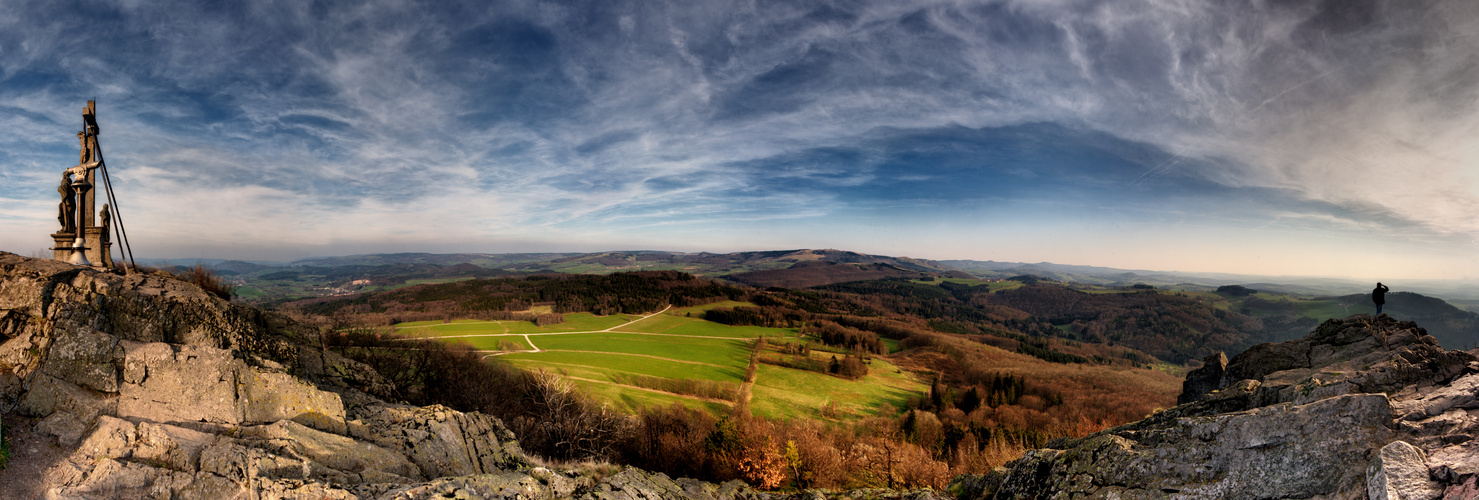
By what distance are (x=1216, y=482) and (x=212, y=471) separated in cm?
1542

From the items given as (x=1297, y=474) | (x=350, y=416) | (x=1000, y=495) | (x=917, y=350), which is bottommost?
(x=917, y=350)

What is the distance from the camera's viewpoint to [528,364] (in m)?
52.7

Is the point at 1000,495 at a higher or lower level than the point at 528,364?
higher

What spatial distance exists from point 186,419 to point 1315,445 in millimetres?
18304

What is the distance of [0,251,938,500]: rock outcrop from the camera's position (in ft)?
20.4

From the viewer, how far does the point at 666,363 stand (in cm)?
6300

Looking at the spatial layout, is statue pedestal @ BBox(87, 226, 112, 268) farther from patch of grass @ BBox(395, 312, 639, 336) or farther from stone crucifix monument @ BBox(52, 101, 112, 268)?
patch of grass @ BBox(395, 312, 639, 336)

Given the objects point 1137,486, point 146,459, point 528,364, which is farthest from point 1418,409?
point 528,364

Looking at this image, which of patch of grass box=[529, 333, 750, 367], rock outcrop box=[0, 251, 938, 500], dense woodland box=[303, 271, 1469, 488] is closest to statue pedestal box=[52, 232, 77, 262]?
rock outcrop box=[0, 251, 938, 500]

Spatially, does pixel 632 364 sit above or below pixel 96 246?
below

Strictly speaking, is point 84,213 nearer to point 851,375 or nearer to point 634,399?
point 634,399

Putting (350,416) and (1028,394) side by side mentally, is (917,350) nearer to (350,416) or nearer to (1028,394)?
(1028,394)

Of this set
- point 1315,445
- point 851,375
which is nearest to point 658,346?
point 851,375

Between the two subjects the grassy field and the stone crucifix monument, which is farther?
the grassy field
